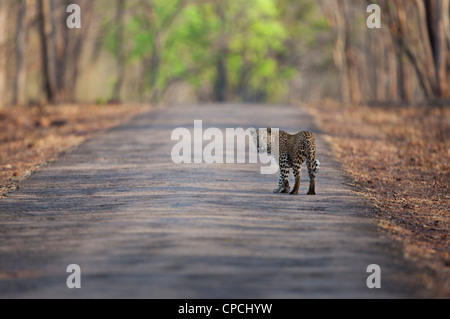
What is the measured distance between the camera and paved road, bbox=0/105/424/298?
302 inches

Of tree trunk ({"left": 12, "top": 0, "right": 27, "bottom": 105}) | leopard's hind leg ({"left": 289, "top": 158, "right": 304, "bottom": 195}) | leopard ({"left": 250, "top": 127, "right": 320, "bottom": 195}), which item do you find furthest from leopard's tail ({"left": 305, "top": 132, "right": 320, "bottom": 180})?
tree trunk ({"left": 12, "top": 0, "right": 27, "bottom": 105})

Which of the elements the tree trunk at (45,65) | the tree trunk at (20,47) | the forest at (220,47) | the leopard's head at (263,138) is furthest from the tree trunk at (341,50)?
the leopard's head at (263,138)

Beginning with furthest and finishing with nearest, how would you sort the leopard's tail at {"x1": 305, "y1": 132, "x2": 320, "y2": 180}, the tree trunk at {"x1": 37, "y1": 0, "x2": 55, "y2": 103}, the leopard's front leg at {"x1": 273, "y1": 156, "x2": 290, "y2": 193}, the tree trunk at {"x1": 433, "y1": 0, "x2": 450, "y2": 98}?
the tree trunk at {"x1": 37, "y1": 0, "x2": 55, "y2": 103} < the tree trunk at {"x1": 433, "y1": 0, "x2": 450, "y2": 98} < the leopard's front leg at {"x1": 273, "y1": 156, "x2": 290, "y2": 193} < the leopard's tail at {"x1": 305, "y1": 132, "x2": 320, "y2": 180}

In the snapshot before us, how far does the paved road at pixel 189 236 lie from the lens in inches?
302

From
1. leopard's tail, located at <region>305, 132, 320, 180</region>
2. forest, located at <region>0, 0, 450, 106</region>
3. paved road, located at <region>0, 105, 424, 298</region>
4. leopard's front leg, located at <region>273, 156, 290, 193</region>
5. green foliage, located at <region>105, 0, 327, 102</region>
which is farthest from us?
green foliage, located at <region>105, 0, 327, 102</region>

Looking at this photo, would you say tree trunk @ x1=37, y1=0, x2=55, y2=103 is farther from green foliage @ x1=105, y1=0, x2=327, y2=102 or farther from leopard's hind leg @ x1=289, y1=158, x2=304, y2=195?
leopard's hind leg @ x1=289, y1=158, x2=304, y2=195

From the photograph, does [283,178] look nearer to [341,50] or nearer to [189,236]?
[189,236]

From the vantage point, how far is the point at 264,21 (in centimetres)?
5712

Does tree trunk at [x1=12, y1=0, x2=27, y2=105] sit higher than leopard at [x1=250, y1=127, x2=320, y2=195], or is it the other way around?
tree trunk at [x1=12, y1=0, x2=27, y2=105]

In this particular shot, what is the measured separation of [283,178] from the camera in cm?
1233

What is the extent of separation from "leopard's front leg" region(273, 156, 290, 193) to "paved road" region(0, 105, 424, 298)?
8.9 inches

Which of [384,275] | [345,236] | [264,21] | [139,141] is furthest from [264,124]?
[264,21]

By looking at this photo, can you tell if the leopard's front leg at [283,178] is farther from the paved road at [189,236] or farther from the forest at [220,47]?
the forest at [220,47]

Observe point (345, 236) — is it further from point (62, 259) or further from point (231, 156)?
point (231, 156)
